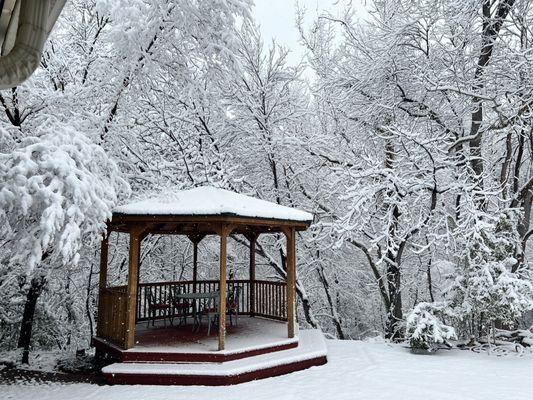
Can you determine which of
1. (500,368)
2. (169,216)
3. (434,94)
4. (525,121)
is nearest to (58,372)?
(169,216)

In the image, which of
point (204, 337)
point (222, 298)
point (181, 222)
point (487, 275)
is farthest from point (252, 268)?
point (487, 275)

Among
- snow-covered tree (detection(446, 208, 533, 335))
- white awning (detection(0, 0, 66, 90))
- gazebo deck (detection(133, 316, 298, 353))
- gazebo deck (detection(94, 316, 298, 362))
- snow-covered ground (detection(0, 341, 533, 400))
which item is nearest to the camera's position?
white awning (detection(0, 0, 66, 90))

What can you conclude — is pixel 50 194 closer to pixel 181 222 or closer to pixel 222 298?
pixel 181 222

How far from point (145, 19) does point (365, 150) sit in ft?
22.7

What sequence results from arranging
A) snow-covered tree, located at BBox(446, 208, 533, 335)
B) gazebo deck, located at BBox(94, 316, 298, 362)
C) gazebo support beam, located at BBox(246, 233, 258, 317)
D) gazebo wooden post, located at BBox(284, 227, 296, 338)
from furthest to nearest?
gazebo support beam, located at BBox(246, 233, 258, 317)
gazebo wooden post, located at BBox(284, 227, 296, 338)
snow-covered tree, located at BBox(446, 208, 533, 335)
gazebo deck, located at BBox(94, 316, 298, 362)

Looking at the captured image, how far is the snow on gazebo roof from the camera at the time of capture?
21.9ft

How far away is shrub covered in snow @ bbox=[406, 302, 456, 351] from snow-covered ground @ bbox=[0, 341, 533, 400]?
14.4 inches

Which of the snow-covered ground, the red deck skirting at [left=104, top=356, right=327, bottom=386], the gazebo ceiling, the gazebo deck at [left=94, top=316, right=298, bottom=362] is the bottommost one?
the snow-covered ground

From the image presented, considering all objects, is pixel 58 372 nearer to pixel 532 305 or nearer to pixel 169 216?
pixel 169 216

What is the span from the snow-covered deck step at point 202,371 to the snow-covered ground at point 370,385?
13cm

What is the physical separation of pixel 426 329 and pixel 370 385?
2356mm

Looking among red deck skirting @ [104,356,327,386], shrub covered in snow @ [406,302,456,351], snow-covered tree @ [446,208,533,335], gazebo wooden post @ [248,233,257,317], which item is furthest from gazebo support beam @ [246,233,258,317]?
snow-covered tree @ [446,208,533,335]

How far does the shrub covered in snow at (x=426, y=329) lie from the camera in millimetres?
7809

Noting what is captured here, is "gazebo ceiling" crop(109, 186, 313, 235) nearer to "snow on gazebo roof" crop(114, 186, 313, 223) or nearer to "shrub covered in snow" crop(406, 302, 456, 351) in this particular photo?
"snow on gazebo roof" crop(114, 186, 313, 223)
